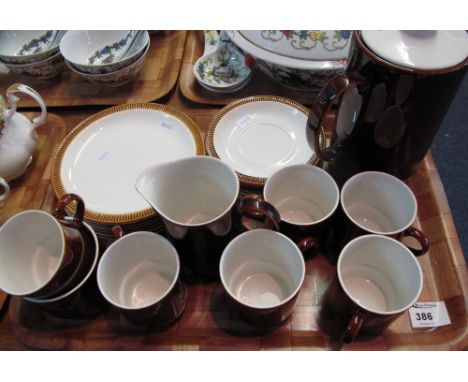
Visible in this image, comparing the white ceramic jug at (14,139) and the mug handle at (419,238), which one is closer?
the mug handle at (419,238)

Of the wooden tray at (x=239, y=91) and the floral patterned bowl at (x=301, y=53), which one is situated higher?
the floral patterned bowl at (x=301, y=53)

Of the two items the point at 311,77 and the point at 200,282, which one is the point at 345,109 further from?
the point at 200,282

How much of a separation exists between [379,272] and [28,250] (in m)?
0.52

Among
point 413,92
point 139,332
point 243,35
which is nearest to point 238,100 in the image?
point 243,35

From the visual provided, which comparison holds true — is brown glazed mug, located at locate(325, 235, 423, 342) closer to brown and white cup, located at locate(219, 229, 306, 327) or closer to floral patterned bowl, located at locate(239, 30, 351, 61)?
brown and white cup, located at locate(219, 229, 306, 327)

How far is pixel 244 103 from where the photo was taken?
736 millimetres

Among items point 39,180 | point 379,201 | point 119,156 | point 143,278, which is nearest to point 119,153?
point 119,156

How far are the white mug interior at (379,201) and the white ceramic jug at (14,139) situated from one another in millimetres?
577

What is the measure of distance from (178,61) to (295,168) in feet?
1.49

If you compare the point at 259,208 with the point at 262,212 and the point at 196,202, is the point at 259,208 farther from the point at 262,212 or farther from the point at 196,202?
the point at 196,202

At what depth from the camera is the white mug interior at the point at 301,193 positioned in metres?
0.58

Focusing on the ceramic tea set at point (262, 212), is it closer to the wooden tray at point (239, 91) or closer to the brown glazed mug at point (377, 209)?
the brown glazed mug at point (377, 209)

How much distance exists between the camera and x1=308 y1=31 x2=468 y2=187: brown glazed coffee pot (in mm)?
448

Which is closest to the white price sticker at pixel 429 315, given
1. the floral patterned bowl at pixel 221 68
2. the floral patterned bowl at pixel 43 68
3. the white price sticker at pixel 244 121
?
the white price sticker at pixel 244 121
